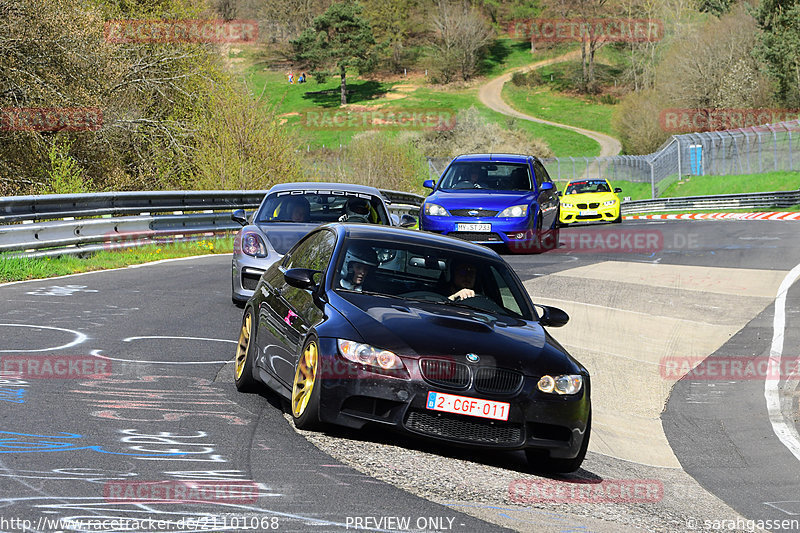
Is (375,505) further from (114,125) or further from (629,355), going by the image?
(114,125)

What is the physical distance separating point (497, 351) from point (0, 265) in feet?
35.4

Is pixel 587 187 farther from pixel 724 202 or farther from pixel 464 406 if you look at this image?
pixel 464 406

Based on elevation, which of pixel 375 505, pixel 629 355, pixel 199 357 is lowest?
pixel 629 355

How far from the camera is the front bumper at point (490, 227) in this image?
19.1 m

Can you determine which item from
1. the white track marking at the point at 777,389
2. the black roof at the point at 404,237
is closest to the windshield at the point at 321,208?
the white track marking at the point at 777,389

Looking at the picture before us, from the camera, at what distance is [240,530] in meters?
4.53

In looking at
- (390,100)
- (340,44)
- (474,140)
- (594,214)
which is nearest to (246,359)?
(594,214)

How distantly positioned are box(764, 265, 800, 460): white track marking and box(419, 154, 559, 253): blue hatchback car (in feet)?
16.0

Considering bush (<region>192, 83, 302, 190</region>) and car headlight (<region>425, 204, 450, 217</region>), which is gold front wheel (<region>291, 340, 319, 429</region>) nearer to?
car headlight (<region>425, 204, 450, 217</region>)

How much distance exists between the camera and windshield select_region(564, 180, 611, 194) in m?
34.4

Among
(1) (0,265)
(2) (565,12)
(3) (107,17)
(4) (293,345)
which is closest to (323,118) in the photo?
(2) (565,12)

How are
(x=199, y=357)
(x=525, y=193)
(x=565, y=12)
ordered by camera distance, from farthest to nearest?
(x=565, y=12)
(x=525, y=193)
(x=199, y=357)

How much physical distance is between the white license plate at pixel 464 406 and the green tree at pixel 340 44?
406 ft

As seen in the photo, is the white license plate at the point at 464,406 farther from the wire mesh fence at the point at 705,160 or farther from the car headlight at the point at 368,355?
the wire mesh fence at the point at 705,160
